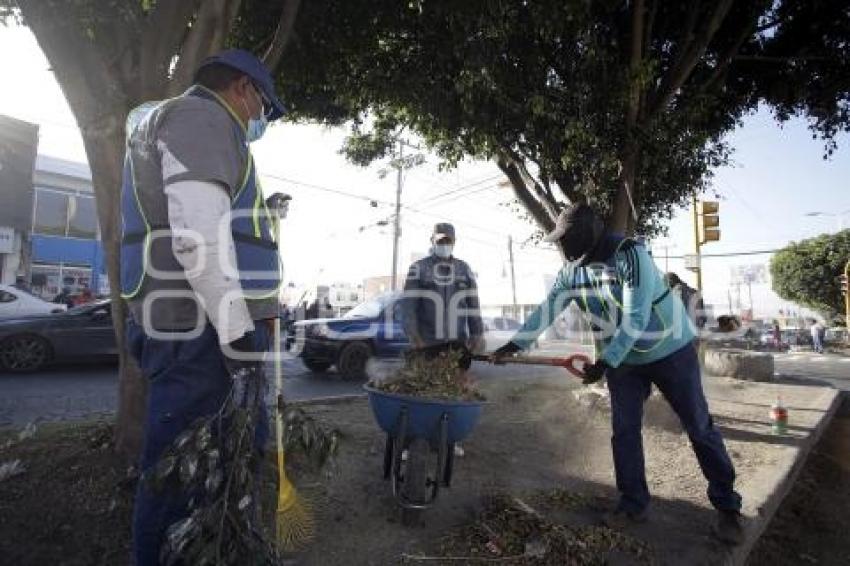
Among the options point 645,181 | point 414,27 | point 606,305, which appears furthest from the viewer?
point 645,181

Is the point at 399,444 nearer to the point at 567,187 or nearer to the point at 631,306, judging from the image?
the point at 631,306

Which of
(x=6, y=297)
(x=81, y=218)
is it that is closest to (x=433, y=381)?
Answer: (x=6, y=297)

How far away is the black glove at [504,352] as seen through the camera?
13.4ft

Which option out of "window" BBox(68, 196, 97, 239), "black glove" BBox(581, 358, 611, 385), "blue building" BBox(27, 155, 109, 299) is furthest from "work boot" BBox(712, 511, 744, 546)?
"window" BBox(68, 196, 97, 239)

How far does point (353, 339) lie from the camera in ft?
35.4

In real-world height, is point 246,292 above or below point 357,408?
above

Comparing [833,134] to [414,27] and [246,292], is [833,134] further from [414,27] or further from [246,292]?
[246,292]

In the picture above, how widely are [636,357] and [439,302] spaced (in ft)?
7.39

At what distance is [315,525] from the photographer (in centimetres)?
333

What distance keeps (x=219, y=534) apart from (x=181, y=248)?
3.08 ft

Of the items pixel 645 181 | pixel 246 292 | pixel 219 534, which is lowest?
pixel 219 534

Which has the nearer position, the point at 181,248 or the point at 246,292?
the point at 181,248

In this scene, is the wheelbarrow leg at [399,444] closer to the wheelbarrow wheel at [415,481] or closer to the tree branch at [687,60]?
the wheelbarrow wheel at [415,481]

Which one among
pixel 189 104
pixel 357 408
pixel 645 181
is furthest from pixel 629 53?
pixel 189 104
